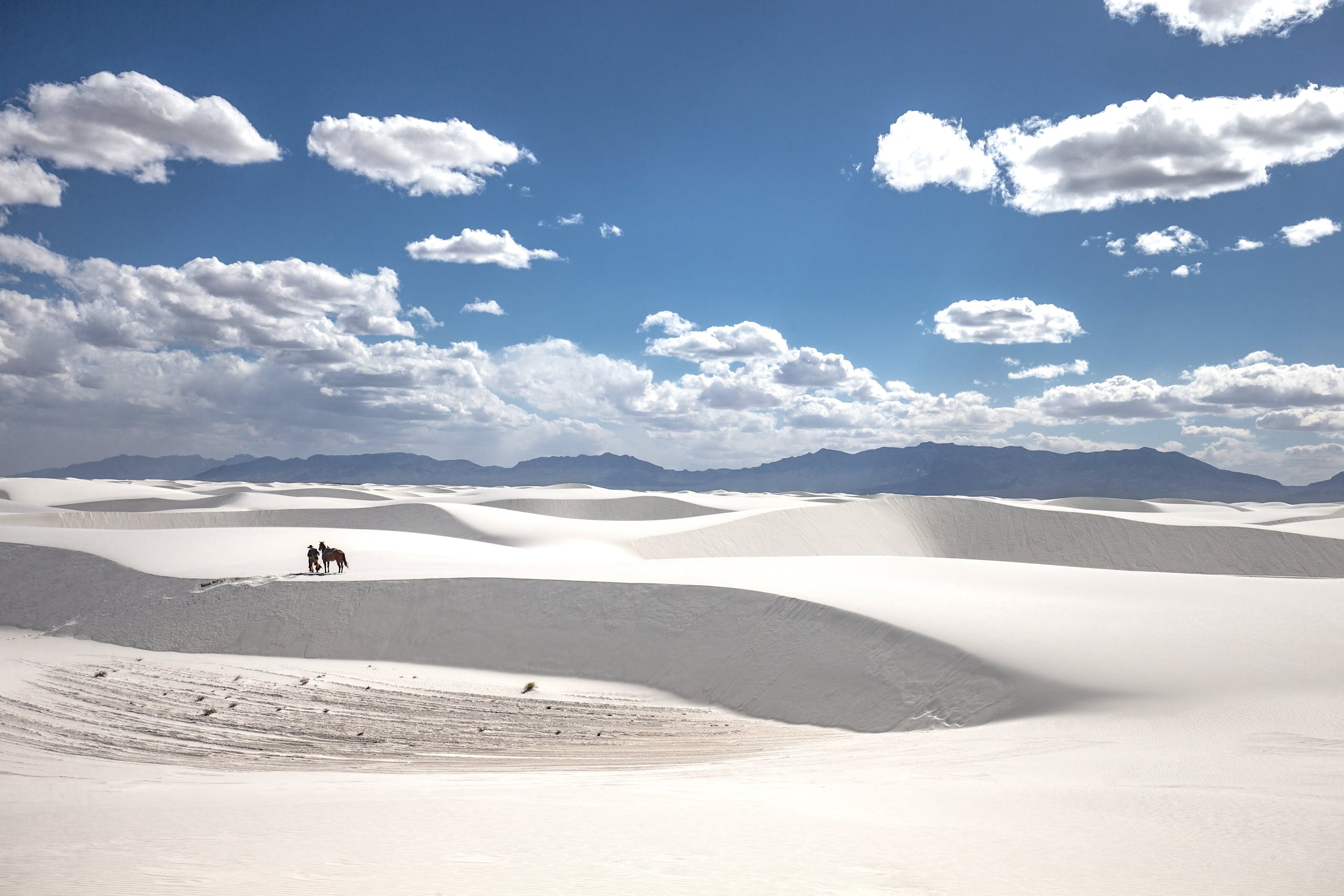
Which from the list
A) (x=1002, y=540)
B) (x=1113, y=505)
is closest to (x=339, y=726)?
(x=1002, y=540)

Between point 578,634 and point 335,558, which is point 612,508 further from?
point 578,634

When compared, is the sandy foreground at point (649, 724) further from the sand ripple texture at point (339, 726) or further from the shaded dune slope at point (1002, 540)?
the shaded dune slope at point (1002, 540)

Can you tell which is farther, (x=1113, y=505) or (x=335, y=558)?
(x=1113, y=505)

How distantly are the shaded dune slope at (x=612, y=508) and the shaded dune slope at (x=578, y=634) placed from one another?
3426cm

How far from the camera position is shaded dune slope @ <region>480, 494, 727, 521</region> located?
5678 centimetres

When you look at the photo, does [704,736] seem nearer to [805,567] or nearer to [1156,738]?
[1156,738]

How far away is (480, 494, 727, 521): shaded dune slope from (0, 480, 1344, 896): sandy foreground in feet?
87.1

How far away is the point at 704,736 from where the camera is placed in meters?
11.9

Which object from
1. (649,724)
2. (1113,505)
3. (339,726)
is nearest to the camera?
(339,726)

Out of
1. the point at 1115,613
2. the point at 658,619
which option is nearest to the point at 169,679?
the point at 658,619

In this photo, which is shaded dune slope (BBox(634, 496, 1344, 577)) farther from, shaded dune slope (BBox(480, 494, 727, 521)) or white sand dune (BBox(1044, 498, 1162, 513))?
white sand dune (BBox(1044, 498, 1162, 513))

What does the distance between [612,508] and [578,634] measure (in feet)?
133

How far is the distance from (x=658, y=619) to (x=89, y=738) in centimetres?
1032

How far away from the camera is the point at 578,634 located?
59.3 ft
